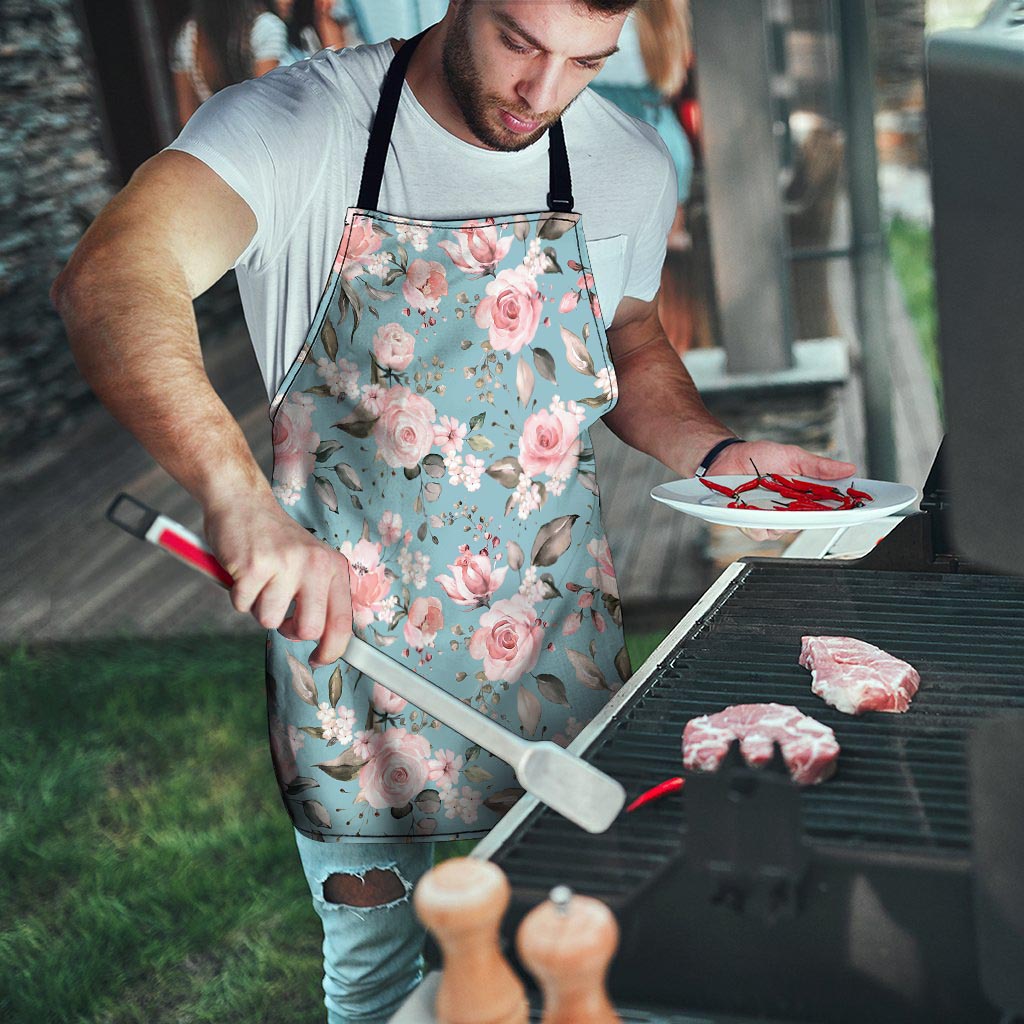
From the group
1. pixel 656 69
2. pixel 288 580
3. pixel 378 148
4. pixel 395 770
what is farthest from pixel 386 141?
pixel 656 69

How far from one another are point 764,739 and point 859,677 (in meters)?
0.15

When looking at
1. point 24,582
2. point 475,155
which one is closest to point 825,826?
point 475,155

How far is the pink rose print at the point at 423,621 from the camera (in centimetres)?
174

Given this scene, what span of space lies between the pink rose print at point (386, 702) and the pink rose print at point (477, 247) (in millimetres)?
591

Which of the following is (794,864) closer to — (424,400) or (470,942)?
(470,942)

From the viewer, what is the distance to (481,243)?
5.78ft

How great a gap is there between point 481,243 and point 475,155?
0.42 ft

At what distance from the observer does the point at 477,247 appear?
176cm

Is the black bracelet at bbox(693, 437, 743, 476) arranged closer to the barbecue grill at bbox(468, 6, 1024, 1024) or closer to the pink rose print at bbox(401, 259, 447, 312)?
the pink rose print at bbox(401, 259, 447, 312)

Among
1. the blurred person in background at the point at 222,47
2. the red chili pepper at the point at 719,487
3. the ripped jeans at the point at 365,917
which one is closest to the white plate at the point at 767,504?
the red chili pepper at the point at 719,487

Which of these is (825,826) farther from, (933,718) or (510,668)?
(510,668)

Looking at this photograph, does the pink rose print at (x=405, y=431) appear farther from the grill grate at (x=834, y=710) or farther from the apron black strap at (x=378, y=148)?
the grill grate at (x=834, y=710)

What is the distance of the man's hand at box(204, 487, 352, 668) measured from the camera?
123cm

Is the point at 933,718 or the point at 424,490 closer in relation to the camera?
the point at 933,718
